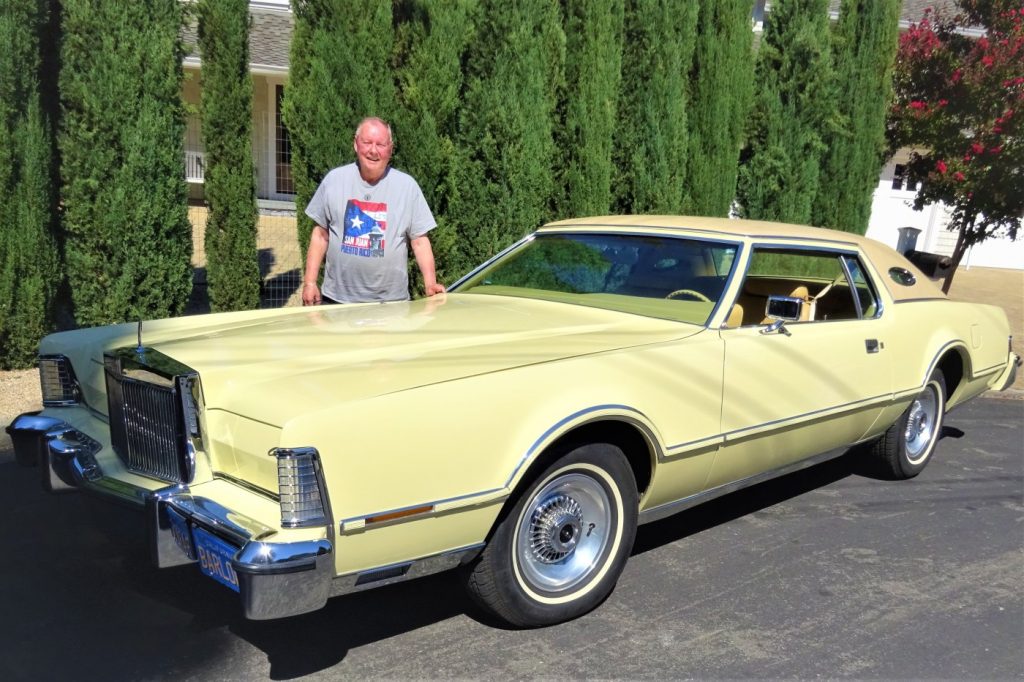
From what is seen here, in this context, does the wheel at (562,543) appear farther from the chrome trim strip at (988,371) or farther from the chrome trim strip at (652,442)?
the chrome trim strip at (988,371)

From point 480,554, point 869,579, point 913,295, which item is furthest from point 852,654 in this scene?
point 913,295

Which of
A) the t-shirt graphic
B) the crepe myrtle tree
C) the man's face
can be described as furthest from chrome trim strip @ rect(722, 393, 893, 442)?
the crepe myrtle tree

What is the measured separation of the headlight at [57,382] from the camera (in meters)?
3.60

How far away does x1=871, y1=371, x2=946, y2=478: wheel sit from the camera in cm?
518

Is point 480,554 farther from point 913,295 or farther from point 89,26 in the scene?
point 89,26

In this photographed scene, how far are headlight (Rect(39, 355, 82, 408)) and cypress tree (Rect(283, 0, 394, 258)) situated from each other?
4.10m

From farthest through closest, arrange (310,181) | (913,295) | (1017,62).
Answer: (1017,62) < (310,181) < (913,295)

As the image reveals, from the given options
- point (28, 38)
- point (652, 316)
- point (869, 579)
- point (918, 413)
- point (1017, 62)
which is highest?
point (1017, 62)

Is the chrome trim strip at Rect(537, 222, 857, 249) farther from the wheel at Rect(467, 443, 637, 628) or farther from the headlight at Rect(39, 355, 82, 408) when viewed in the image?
the headlight at Rect(39, 355, 82, 408)

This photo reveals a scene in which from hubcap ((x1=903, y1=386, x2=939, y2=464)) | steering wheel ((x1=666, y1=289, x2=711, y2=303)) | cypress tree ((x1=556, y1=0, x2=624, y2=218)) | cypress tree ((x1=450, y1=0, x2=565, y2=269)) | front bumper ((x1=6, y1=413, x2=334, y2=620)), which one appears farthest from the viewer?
cypress tree ((x1=556, y1=0, x2=624, y2=218))

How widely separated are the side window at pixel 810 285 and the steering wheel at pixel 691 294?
45cm

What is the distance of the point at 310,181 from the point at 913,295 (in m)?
4.94

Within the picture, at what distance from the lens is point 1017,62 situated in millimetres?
9305

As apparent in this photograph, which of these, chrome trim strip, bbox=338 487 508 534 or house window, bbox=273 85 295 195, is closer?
chrome trim strip, bbox=338 487 508 534
